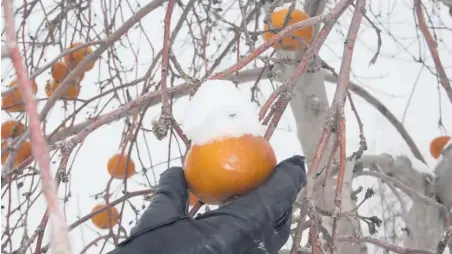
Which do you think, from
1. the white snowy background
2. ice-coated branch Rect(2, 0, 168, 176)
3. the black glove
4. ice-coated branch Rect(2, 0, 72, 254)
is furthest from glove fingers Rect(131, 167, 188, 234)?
the white snowy background

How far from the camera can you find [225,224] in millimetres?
523

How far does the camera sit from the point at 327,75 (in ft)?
6.17

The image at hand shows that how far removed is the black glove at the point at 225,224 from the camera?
20.2 inches

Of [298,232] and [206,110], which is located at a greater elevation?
[206,110]

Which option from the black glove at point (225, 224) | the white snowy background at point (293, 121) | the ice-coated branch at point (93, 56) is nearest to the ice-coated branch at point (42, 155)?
the black glove at point (225, 224)

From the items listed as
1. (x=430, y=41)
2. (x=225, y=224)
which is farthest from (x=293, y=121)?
(x=225, y=224)

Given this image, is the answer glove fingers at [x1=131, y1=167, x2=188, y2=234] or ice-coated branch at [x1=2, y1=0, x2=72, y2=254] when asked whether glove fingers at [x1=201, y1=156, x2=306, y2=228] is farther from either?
ice-coated branch at [x1=2, y1=0, x2=72, y2=254]

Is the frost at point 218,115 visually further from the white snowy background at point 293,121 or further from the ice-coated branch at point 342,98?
the white snowy background at point 293,121

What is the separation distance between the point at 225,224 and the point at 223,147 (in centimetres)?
7

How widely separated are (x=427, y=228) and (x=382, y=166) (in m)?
0.25

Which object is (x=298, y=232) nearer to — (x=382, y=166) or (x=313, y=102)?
(x=313, y=102)

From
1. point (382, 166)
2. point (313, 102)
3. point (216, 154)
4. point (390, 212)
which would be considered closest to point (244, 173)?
point (216, 154)

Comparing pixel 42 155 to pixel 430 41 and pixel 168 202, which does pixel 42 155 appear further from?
pixel 430 41

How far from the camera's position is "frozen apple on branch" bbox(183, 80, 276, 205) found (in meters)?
0.54
